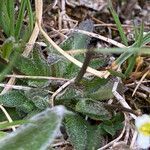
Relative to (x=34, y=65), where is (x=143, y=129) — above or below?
below

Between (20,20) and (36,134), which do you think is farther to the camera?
(20,20)

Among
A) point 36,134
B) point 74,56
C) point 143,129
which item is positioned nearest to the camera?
point 36,134

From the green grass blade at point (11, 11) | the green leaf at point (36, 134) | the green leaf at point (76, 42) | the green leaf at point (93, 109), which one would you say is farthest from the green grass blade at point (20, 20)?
the green leaf at point (36, 134)

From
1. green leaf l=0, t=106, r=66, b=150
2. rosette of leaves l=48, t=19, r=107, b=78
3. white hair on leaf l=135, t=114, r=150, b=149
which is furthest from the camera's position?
rosette of leaves l=48, t=19, r=107, b=78

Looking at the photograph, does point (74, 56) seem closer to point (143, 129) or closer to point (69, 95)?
point (69, 95)

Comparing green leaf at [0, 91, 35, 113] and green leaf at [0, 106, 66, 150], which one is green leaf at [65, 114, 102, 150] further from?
green leaf at [0, 106, 66, 150]

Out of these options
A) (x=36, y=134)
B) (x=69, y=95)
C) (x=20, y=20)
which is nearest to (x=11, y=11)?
(x=20, y=20)

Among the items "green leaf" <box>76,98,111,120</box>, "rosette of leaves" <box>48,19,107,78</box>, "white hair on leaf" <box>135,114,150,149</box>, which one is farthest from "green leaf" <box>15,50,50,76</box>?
"white hair on leaf" <box>135,114,150,149</box>
